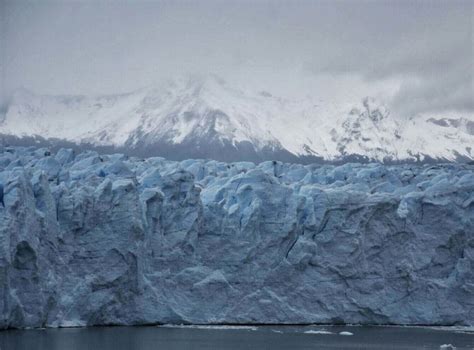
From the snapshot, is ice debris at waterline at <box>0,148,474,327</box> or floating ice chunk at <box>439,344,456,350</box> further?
ice debris at waterline at <box>0,148,474,327</box>

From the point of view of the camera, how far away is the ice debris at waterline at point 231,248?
24.7 m

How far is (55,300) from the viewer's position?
24.0 m

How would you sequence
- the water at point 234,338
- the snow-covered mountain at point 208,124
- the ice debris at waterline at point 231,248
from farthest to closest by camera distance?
the snow-covered mountain at point 208,124
the ice debris at waterline at point 231,248
the water at point 234,338

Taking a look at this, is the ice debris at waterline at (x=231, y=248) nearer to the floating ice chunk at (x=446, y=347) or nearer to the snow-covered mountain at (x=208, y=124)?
the floating ice chunk at (x=446, y=347)

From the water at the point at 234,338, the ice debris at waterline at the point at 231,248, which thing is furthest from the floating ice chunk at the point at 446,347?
the ice debris at waterline at the point at 231,248

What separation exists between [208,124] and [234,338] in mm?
69356

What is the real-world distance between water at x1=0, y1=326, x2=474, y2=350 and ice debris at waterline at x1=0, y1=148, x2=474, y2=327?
2.29ft

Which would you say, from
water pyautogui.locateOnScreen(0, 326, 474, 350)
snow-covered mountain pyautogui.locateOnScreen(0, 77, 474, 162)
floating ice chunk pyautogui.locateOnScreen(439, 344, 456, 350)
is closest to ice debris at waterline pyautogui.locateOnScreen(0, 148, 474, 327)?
water pyautogui.locateOnScreen(0, 326, 474, 350)

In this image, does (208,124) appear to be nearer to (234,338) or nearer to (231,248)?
(231,248)

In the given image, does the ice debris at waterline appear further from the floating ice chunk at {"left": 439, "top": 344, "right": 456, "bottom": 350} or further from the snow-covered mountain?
the snow-covered mountain

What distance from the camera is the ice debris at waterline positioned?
2472 cm

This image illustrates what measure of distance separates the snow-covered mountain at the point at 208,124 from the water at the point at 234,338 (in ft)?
198

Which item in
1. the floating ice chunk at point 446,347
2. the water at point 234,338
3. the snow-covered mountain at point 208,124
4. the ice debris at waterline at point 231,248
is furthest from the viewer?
the snow-covered mountain at point 208,124

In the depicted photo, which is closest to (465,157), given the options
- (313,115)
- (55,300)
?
(313,115)
